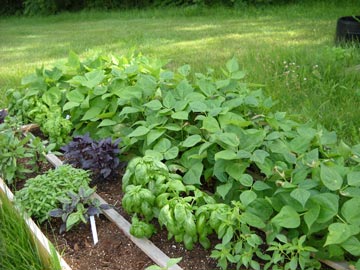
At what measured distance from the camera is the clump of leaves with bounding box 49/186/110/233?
220cm

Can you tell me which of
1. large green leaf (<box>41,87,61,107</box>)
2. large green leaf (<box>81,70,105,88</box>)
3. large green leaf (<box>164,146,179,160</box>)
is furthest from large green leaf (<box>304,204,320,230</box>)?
large green leaf (<box>41,87,61,107</box>)

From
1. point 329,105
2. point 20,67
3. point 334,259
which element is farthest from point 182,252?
point 20,67

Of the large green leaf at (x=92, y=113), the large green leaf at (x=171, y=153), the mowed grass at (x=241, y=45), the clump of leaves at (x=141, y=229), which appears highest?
the large green leaf at (x=92, y=113)

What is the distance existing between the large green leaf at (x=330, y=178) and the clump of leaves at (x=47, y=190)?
3.77 ft

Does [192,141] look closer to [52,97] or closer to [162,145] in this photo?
[162,145]

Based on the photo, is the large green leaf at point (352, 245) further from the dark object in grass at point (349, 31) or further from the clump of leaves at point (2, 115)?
the dark object in grass at point (349, 31)

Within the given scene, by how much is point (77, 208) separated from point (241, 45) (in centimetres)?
476

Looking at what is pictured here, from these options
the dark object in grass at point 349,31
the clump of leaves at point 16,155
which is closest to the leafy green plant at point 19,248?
the clump of leaves at point 16,155

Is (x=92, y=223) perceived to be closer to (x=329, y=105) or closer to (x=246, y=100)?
(x=246, y=100)

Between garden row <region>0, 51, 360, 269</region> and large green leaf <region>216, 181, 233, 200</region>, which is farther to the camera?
large green leaf <region>216, 181, 233, 200</region>

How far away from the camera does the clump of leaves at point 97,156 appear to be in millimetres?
2580

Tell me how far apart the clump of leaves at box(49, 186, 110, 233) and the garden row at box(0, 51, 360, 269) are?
0.05ft

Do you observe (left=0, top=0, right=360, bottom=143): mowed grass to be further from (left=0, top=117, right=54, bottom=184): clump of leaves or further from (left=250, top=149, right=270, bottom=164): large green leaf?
(left=0, top=117, right=54, bottom=184): clump of leaves

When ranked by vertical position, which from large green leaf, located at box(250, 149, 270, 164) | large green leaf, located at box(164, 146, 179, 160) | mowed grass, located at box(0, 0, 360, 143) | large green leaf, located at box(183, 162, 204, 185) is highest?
large green leaf, located at box(250, 149, 270, 164)
